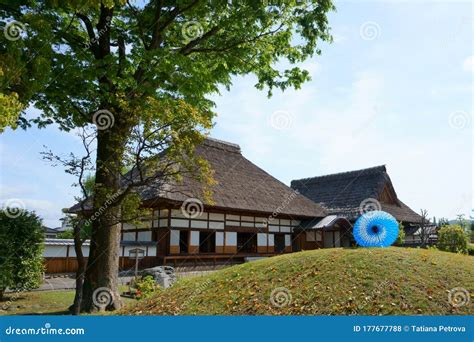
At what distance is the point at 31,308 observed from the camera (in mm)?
9688

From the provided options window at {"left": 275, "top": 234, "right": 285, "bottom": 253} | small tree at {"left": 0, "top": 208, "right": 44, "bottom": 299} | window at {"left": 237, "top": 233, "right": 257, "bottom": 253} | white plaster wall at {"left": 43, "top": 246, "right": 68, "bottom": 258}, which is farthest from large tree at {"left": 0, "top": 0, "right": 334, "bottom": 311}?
window at {"left": 275, "top": 234, "right": 285, "bottom": 253}

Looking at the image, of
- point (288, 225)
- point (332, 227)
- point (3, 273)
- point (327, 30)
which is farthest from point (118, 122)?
point (332, 227)

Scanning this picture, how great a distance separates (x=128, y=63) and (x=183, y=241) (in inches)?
417

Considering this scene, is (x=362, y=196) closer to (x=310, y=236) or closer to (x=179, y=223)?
(x=310, y=236)

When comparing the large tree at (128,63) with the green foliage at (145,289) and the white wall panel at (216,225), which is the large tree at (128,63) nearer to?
the green foliage at (145,289)

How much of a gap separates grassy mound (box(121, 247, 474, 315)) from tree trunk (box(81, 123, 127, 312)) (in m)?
1.23

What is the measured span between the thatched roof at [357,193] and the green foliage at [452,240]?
23.4 feet

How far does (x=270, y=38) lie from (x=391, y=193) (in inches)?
890

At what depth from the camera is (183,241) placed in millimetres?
18281

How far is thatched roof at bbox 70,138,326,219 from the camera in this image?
61.3 feet

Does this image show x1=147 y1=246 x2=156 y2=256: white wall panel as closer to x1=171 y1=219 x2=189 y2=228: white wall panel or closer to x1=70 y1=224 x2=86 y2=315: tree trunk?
x1=171 y1=219 x2=189 y2=228: white wall panel

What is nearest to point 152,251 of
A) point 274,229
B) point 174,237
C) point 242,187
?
point 174,237

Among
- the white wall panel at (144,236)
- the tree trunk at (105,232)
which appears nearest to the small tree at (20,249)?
the tree trunk at (105,232)

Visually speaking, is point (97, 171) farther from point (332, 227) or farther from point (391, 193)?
point (391, 193)
